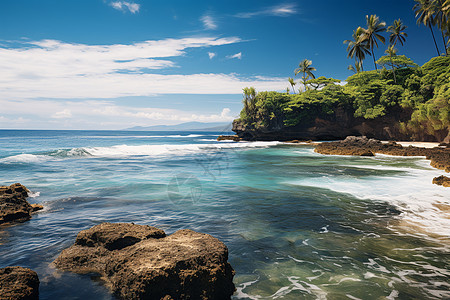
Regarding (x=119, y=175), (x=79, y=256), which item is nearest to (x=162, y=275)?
(x=79, y=256)

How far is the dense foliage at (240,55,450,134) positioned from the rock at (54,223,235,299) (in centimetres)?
3284

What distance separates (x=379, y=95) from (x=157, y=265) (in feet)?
153

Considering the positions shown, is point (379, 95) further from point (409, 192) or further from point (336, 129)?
point (409, 192)

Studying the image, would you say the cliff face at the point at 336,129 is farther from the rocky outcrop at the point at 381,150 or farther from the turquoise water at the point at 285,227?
the turquoise water at the point at 285,227

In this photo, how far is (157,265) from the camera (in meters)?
3.29

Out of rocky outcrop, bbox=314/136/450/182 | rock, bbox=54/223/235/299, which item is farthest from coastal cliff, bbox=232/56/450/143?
rock, bbox=54/223/235/299

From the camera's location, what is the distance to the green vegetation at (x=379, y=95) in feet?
107

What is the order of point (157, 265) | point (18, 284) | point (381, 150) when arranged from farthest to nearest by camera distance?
point (381, 150) < point (157, 265) < point (18, 284)

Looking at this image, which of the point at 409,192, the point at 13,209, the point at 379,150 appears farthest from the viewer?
the point at 379,150

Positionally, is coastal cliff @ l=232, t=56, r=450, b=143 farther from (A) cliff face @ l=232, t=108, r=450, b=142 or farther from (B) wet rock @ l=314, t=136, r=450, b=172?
(B) wet rock @ l=314, t=136, r=450, b=172

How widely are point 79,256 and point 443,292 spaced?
5.73 meters

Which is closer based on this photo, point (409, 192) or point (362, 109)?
point (409, 192)

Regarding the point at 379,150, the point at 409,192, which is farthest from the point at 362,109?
the point at 409,192

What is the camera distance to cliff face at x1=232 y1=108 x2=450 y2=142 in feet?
130
